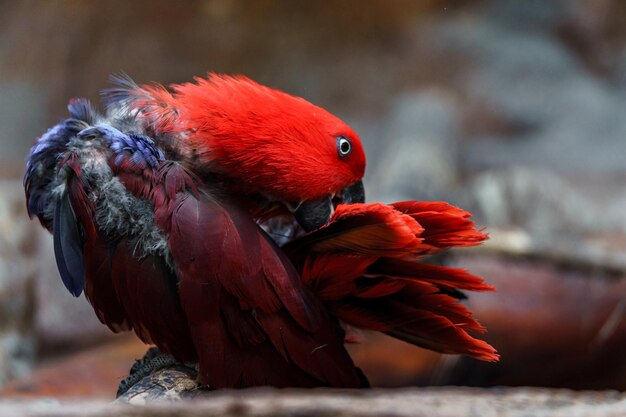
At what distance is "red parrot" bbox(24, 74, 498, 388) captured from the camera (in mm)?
1236

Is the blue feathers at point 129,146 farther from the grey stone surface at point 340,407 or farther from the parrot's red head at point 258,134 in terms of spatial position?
the grey stone surface at point 340,407

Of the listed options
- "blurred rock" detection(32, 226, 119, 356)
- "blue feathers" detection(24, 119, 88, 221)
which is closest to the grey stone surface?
"blue feathers" detection(24, 119, 88, 221)

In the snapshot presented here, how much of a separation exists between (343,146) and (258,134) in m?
0.20

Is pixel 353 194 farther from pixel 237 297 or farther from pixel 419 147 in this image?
pixel 419 147

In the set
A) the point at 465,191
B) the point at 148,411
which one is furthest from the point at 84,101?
the point at 465,191

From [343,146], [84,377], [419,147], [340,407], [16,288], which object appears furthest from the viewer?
[419,147]

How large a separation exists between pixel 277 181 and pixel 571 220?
2.92 metres

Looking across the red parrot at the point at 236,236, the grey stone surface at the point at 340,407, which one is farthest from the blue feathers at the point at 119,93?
the grey stone surface at the point at 340,407

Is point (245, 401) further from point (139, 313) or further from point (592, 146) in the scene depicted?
point (592, 146)

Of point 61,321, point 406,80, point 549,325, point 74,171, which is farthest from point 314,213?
point 406,80

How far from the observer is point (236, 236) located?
4.10ft

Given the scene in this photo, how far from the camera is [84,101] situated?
139 centimetres

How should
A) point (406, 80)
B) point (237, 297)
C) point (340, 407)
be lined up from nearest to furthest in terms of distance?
point (340, 407) < point (237, 297) < point (406, 80)

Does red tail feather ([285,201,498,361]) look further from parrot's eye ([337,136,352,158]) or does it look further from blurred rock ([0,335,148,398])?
blurred rock ([0,335,148,398])
